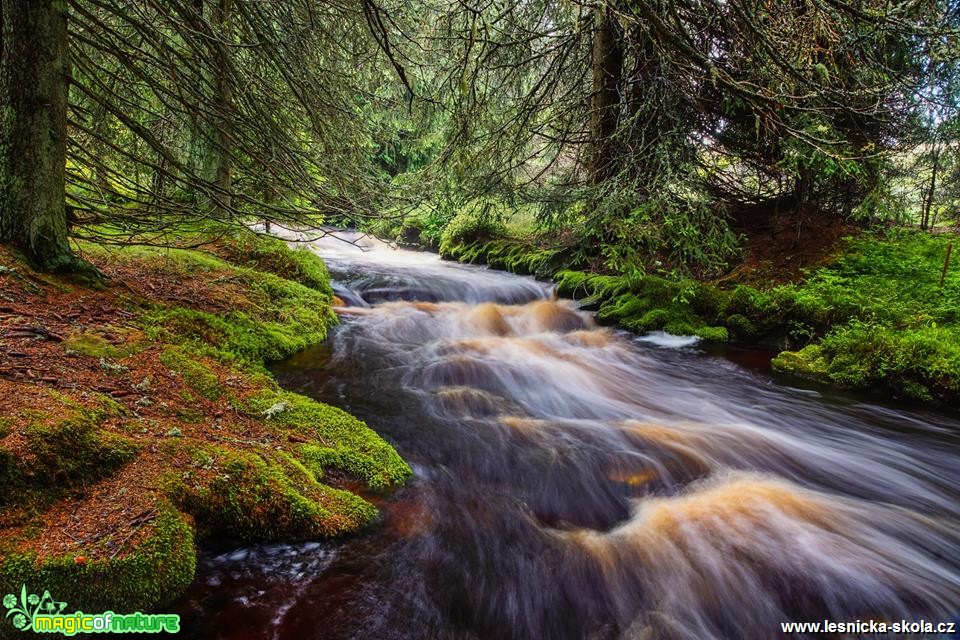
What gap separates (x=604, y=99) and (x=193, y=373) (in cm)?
741

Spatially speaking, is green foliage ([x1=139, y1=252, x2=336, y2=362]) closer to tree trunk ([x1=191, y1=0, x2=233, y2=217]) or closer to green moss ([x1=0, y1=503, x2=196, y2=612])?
tree trunk ([x1=191, y1=0, x2=233, y2=217])

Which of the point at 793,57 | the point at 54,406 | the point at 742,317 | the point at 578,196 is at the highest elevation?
the point at 793,57

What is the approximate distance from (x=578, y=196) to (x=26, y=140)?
5863mm

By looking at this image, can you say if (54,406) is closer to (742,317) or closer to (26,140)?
(26,140)

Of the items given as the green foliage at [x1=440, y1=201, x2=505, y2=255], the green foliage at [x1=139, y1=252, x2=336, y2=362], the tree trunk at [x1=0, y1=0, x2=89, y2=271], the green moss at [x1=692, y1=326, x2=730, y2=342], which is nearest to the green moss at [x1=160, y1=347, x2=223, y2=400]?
the green foliage at [x1=139, y1=252, x2=336, y2=362]

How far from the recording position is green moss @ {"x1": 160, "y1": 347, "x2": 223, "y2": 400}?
3102 mm

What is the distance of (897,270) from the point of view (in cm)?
674

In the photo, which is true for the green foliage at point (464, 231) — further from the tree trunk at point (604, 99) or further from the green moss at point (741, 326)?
the green moss at point (741, 326)

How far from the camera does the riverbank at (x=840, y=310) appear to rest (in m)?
5.07

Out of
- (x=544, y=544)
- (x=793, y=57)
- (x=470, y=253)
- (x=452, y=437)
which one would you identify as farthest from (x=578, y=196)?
(x=470, y=253)

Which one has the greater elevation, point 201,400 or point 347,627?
point 201,400

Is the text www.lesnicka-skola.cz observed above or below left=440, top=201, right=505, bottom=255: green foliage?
below

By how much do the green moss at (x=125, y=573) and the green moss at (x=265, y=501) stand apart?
0.18 m

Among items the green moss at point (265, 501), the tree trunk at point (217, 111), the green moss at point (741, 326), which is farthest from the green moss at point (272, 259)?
the green moss at point (741, 326)
